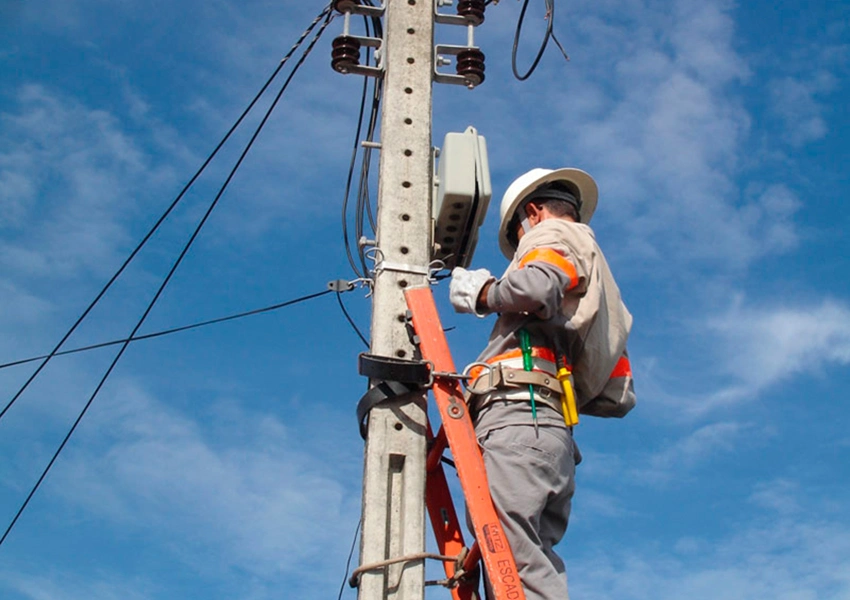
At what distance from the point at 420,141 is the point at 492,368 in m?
1.08

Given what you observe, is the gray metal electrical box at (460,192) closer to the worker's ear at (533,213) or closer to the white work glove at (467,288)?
the worker's ear at (533,213)

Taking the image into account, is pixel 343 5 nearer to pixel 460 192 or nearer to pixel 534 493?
pixel 460 192

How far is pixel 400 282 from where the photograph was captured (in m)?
4.07

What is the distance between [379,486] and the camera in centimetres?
370

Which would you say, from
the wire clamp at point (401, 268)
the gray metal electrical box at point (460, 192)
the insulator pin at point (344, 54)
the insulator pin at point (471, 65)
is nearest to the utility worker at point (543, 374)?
the wire clamp at point (401, 268)

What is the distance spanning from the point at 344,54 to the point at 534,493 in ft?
7.82

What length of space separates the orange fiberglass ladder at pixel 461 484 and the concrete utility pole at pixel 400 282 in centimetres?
12

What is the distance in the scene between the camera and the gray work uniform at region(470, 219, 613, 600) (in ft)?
11.5

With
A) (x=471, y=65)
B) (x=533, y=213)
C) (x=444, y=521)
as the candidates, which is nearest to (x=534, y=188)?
(x=533, y=213)

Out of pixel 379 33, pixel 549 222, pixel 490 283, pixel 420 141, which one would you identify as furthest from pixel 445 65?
pixel 490 283

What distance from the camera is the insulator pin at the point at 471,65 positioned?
16.5ft

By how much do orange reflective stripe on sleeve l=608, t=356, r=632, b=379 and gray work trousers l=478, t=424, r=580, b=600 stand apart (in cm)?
43

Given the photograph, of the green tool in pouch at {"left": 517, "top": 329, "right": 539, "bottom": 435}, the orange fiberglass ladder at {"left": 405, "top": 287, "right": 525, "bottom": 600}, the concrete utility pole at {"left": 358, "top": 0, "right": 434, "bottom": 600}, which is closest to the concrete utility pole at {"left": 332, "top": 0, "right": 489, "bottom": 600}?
the concrete utility pole at {"left": 358, "top": 0, "right": 434, "bottom": 600}

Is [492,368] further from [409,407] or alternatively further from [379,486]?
[379,486]
